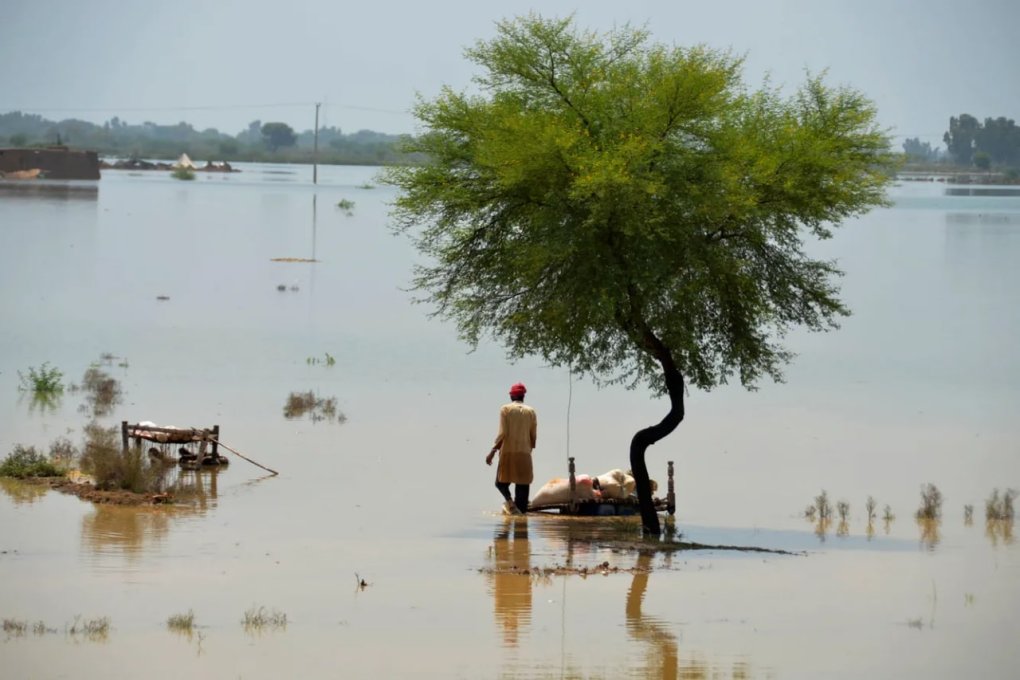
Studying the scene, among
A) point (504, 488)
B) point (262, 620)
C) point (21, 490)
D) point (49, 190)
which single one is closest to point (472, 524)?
point (504, 488)

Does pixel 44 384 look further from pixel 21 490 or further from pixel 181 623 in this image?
pixel 181 623

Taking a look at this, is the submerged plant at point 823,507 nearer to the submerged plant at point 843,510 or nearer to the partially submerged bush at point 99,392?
the submerged plant at point 843,510

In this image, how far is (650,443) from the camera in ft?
64.6

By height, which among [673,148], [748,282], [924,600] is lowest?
[924,600]

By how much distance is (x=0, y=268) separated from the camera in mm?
74500

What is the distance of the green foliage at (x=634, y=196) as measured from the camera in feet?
63.6

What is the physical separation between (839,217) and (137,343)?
95.2 feet

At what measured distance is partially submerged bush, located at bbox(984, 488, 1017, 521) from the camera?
22859mm

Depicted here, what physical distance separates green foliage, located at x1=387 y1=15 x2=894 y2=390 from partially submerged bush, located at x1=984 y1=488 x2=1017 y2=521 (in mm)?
4069

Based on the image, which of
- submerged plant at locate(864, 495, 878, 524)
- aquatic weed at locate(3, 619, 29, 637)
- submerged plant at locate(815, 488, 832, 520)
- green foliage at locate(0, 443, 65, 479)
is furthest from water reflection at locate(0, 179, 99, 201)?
aquatic weed at locate(3, 619, 29, 637)

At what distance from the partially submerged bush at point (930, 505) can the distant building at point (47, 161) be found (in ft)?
511

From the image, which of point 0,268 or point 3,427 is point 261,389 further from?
point 0,268

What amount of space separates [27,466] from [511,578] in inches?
331

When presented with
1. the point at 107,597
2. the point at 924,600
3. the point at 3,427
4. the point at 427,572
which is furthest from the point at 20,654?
the point at 3,427
